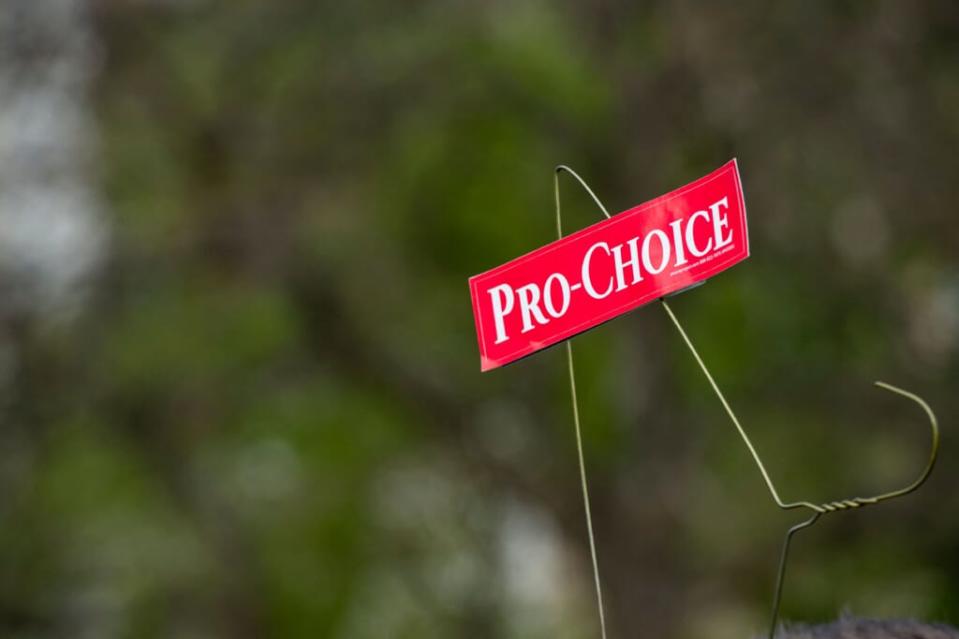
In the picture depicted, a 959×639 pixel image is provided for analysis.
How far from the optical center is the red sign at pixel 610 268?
5.51 feet

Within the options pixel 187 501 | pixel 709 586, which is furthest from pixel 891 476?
pixel 187 501

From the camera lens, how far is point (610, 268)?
169 cm

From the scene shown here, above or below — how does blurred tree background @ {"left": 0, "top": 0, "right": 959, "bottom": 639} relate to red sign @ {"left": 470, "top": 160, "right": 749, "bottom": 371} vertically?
above

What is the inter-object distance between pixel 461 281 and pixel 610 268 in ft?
25.2

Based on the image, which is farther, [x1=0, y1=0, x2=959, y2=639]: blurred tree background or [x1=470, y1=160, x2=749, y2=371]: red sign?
[x1=0, y1=0, x2=959, y2=639]: blurred tree background

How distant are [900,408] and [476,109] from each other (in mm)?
2733

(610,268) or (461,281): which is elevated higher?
(461,281)

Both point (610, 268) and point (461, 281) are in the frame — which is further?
point (461, 281)

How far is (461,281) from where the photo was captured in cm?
937

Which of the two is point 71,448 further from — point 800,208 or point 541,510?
point 800,208

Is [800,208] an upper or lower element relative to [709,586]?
upper

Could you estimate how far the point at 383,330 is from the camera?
28.9ft

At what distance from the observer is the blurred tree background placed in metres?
7.15

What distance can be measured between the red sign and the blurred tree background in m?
5.10
